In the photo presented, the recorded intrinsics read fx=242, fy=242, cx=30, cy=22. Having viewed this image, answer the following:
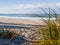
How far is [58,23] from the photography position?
3432 mm

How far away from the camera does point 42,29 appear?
3.50 meters

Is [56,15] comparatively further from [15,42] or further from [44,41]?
[15,42]

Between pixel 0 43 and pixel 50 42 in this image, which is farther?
pixel 0 43

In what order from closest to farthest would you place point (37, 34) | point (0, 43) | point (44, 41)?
1. point (44, 41)
2. point (37, 34)
3. point (0, 43)

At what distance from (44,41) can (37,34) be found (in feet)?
1.69

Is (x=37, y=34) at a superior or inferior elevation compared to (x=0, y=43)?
superior

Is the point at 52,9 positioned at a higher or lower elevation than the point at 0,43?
higher

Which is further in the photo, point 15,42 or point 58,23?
point 15,42

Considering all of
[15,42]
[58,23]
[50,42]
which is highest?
[58,23]

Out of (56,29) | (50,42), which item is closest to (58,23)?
(56,29)

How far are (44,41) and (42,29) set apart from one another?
0.26 m

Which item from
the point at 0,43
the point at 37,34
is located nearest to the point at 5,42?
the point at 0,43

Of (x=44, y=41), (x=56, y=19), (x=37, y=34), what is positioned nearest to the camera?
(x=44, y=41)

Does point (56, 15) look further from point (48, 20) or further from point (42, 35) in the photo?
point (42, 35)
